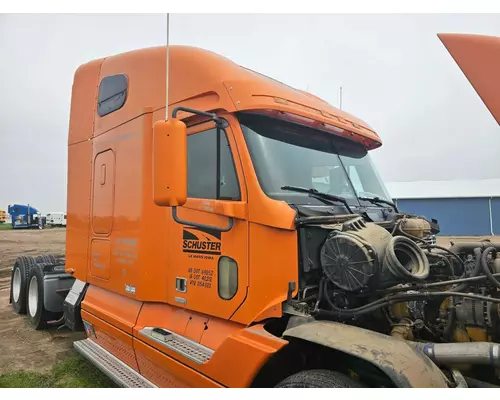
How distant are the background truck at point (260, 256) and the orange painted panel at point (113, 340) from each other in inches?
1.0

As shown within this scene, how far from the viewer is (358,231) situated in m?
2.80

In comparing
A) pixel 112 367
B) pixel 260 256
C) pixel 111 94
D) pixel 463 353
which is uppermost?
pixel 111 94

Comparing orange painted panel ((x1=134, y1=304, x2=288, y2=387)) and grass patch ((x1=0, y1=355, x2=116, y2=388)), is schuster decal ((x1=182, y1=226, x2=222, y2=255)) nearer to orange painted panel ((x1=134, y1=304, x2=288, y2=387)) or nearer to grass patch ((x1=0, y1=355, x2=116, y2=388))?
orange painted panel ((x1=134, y1=304, x2=288, y2=387))

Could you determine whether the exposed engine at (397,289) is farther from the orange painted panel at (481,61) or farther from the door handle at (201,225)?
the orange painted panel at (481,61)

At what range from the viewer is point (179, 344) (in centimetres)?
322

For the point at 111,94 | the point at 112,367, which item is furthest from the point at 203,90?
the point at 112,367

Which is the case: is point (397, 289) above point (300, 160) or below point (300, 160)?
below

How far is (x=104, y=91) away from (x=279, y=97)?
2.45m

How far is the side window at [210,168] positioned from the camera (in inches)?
123

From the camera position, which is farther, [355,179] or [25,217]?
[25,217]

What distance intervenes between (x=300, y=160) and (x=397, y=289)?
1250 millimetres

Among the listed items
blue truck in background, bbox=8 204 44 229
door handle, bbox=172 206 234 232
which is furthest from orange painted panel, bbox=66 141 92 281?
blue truck in background, bbox=8 204 44 229

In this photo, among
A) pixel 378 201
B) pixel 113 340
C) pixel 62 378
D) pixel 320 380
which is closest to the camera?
pixel 320 380

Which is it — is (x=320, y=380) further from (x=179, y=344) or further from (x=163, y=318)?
(x=163, y=318)
